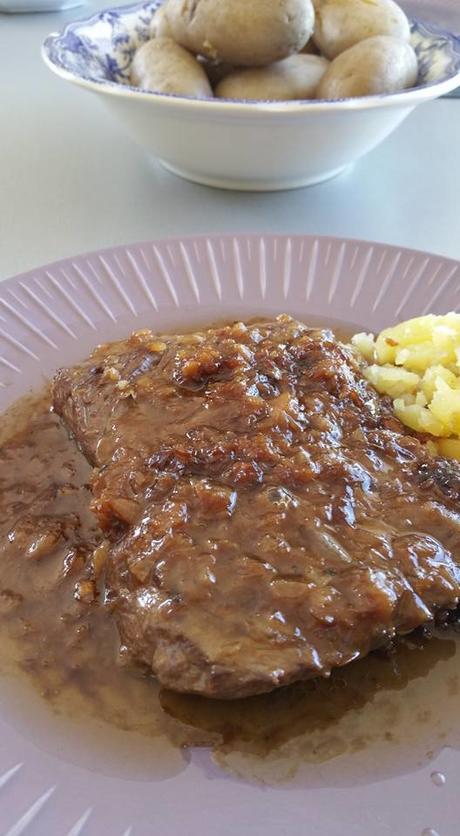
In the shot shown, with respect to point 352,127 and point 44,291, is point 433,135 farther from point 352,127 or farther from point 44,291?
point 44,291

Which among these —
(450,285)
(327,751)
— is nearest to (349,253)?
(450,285)

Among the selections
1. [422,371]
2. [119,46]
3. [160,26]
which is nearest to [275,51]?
[160,26]

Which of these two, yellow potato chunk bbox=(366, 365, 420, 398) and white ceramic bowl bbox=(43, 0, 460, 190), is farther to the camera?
white ceramic bowl bbox=(43, 0, 460, 190)

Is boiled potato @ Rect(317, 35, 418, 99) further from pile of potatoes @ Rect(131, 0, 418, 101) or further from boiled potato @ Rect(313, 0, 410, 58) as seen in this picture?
boiled potato @ Rect(313, 0, 410, 58)

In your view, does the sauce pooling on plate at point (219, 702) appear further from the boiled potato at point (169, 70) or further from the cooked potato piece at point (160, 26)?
the cooked potato piece at point (160, 26)

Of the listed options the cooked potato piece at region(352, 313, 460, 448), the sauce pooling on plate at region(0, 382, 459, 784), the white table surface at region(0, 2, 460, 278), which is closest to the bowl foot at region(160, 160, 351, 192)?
the white table surface at region(0, 2, 460, 278)
